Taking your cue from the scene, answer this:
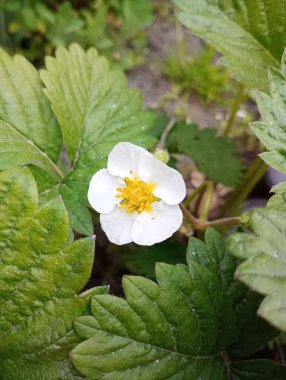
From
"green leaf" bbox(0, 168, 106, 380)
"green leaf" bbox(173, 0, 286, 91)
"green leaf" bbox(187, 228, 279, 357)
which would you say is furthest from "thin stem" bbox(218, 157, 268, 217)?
"green leaf" bbox(0, 168, 106, 380)

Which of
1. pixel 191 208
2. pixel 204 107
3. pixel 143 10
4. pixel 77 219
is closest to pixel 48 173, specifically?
pixel 77 219

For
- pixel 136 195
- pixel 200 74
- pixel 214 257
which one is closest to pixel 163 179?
pixel 136 195

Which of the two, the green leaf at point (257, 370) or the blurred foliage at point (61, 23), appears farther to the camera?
the blurred foliage at point (61, 23)

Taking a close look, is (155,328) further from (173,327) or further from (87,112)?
(87,112)

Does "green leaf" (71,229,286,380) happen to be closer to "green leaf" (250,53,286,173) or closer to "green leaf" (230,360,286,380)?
"green leaf" (230,360,286,380)

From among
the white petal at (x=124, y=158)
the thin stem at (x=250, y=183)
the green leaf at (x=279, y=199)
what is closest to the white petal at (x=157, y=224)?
the white petal at (x=124, y=158)

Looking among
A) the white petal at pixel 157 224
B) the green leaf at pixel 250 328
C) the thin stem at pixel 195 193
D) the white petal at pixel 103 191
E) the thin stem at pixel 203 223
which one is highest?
the white petal at pixel 103 191

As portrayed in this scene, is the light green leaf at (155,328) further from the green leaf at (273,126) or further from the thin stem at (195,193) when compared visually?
the thin stem at (195,193)
